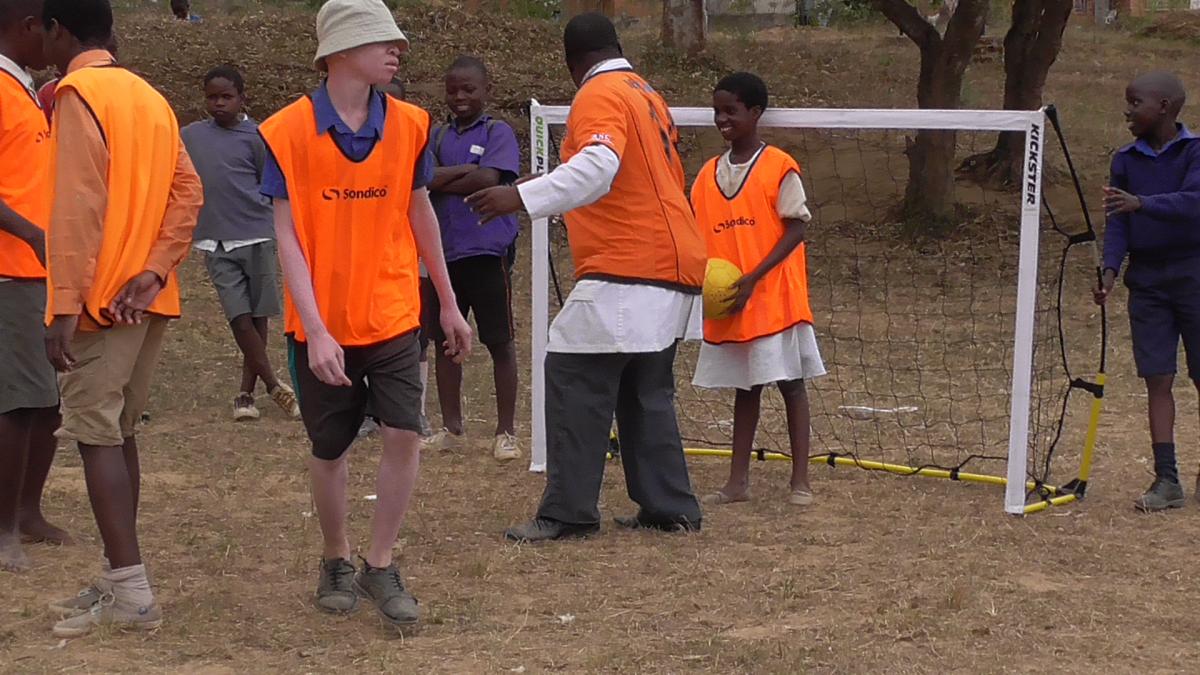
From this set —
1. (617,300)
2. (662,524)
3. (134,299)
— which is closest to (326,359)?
(134,299)

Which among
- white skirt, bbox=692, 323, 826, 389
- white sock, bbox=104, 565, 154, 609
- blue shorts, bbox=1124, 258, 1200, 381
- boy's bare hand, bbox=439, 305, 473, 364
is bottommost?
white sock, bbox=104, 565, 154, 609

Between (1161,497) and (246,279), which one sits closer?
(1161,497)

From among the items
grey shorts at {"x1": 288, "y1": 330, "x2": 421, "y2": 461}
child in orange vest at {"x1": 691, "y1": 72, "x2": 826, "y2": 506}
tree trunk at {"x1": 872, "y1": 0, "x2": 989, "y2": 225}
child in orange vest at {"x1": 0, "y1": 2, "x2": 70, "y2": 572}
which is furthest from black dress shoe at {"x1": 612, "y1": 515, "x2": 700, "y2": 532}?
tree trunk at {"x1": 872, "y1": 0, "x2": 989, "y2": 225}

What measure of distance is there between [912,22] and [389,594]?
11019 millimetres

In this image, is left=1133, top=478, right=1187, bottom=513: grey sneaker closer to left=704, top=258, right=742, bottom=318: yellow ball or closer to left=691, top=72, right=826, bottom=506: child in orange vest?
left=691, top=72, right=826, bottom=506: child in orange vest

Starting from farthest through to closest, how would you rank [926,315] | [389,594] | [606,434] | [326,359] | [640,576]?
[926,315]
[606,434]
[640,576]
[389,594]
[326,359]

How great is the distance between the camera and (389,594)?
473cm

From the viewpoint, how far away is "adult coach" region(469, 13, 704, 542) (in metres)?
5.54

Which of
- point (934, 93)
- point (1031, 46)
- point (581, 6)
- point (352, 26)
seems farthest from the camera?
point (581, 6)

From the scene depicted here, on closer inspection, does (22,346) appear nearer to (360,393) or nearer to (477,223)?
(360,393)

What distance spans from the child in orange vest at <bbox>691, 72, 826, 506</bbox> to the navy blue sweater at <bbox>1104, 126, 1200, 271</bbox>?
1367 millimetres

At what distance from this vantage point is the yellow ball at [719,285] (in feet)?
20.6

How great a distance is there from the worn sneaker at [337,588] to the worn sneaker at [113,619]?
543 mm

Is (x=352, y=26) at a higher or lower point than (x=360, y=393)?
higher
